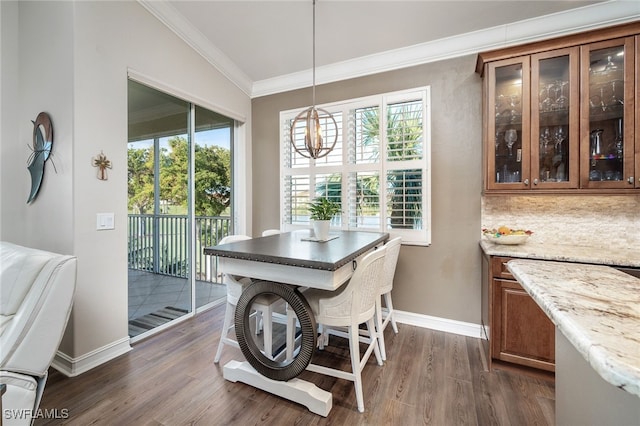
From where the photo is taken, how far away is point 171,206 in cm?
289

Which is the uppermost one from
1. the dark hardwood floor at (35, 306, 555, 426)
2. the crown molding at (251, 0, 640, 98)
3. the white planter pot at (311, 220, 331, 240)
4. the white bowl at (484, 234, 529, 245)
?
the crown molding at (251, 0, 640, 98)

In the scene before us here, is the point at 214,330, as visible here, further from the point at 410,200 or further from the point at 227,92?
the point at 227,92

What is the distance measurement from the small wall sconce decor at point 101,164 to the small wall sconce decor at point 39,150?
0.37 m

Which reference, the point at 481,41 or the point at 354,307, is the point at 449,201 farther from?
the point at 354,307

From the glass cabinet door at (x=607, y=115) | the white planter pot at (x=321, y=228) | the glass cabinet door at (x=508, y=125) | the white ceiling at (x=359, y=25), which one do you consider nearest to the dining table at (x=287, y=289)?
the white planter pot at (x=321, y=228)

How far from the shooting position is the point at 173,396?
71.2 inches

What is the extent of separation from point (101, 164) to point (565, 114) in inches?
144

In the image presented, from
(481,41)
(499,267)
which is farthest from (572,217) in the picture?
(481,41)

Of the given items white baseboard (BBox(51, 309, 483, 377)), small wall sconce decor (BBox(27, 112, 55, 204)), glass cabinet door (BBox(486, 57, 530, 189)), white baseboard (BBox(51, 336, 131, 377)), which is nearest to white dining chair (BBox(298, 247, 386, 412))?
white baseboard (BBox(51, 309, 483, 377))

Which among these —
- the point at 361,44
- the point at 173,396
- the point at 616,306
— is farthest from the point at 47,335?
the point at 361,44

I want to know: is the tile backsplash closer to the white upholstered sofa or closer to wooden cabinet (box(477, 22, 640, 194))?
wooden cabinet (box(477, 22, 640, 194))

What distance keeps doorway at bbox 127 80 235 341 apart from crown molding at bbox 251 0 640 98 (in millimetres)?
1404

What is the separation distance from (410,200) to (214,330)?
2396 millimetres

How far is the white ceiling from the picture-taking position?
232cm
